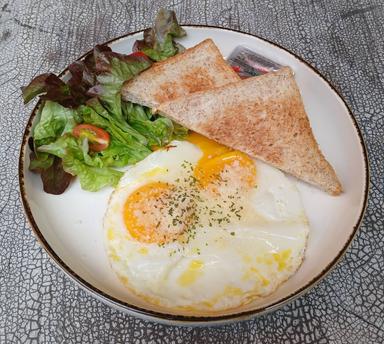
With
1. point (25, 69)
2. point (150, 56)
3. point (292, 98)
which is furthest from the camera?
point (25, 69)

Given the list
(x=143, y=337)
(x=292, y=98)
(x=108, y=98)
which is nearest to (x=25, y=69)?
(x=108, y=98)

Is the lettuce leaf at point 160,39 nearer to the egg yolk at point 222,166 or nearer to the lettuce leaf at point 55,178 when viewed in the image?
the egg yolk at point 222,166

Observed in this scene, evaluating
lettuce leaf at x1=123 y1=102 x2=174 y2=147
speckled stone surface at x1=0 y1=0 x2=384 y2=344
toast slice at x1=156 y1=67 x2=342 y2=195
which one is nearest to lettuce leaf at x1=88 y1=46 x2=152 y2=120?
lettuce leaf at x1=123 y1=102 x2=174 y2=147

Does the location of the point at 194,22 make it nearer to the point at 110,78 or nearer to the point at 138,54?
the point at 138,54

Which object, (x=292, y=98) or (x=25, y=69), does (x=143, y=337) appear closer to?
(x=292, y=98)

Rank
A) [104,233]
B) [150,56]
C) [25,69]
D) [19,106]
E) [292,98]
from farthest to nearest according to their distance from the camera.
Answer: [25,69]
[19,106]
[150,56]
[292,98]
[104,233]

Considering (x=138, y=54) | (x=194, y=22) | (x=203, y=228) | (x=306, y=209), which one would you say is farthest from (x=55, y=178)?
(x=194, y=22)

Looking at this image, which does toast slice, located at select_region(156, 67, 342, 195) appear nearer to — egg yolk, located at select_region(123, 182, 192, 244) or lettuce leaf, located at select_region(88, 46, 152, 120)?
lettuce leaf, located at select_region(88, 46, 152, 120)
